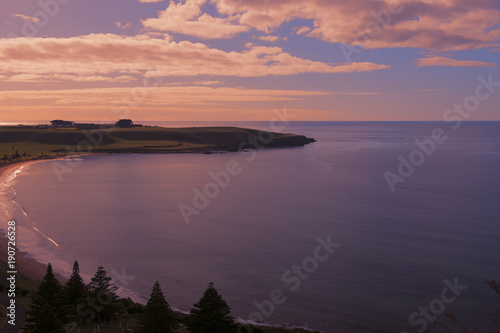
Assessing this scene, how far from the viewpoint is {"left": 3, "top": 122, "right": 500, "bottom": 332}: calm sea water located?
3266 cm

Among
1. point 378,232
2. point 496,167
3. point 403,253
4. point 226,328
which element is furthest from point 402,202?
point 496,167

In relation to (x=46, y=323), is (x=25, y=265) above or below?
above

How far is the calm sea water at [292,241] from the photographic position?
32656 millimetres

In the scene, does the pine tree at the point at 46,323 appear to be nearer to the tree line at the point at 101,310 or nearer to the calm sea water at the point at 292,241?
the tree line at the point at 101,310

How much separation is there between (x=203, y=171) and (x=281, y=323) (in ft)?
290

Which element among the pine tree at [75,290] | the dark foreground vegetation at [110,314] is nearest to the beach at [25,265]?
the dark foreground vegetation at [110,314]

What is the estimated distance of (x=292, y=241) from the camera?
4766cm

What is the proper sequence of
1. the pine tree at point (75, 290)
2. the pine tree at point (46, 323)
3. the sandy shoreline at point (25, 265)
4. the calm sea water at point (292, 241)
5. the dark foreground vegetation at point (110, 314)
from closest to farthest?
the pine tree at point (46, 323)
the dark foreground vegetation at point (110, 314)
the pine tree at point (75, 290)
the calm sea water at point (292, 241)
the sandy shoreline at point (25, 265)

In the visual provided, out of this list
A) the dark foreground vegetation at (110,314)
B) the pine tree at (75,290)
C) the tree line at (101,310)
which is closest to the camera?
the tree line at (101,310)

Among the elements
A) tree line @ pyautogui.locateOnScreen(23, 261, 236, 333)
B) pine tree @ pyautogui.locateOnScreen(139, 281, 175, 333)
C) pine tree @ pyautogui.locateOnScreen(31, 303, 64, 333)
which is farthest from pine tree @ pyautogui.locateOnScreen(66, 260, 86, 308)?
pine tree @ pyautogui.locateOnScreen(139, 281, 175, 333)

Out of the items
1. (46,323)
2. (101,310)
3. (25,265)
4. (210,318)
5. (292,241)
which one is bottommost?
(46,323)

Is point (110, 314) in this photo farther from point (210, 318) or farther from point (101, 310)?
point (210, 318)

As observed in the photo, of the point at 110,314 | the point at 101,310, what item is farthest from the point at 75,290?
the point at 110,314

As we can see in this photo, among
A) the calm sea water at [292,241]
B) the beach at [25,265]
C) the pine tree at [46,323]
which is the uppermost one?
the calm sea water at [292,241]
